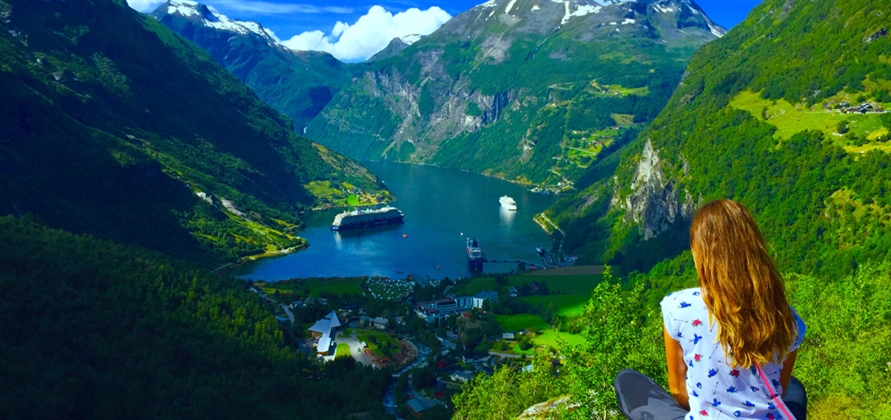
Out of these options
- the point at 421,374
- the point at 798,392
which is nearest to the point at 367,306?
the point at 421,374

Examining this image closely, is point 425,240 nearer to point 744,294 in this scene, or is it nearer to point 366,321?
point 366,321

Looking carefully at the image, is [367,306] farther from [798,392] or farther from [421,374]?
[798,392]

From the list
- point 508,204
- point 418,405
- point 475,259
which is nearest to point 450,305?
point 475,259

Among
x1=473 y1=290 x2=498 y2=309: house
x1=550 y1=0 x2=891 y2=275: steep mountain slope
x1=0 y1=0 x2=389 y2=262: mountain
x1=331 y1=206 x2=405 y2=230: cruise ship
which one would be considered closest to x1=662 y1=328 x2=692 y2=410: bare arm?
x1=550 y1=0 x2=891 y2=275: steep mountain slope

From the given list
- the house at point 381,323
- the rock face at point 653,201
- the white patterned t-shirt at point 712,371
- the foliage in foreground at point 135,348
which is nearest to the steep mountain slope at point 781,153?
the rock face at point 653,201

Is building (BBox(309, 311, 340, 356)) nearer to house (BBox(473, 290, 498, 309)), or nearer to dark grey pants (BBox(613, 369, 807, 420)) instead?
house (BBox(473, 290, 498, 309))
